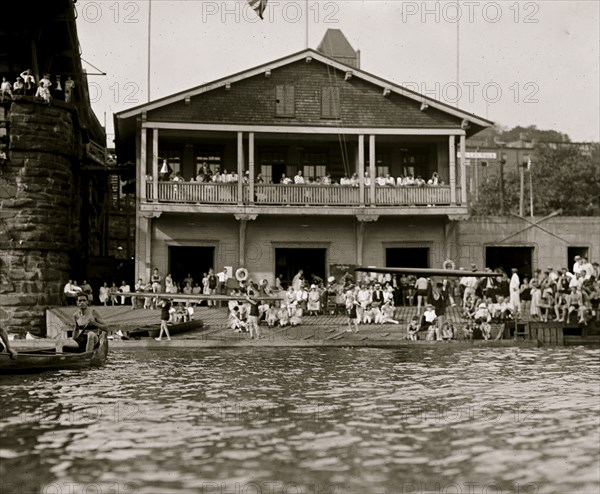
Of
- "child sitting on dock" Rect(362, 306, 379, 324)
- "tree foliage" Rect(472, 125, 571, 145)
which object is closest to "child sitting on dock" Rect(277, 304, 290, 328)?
"child sitting on dock" Rect(362, 306, 379, 324)

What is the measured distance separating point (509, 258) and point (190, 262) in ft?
50.0

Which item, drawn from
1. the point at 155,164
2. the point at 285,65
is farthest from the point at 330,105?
the point at 155,164

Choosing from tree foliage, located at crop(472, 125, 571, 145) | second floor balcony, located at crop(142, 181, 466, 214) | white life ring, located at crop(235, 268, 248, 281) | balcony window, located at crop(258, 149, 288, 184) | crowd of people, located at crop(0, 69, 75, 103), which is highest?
tree foliage, located at crop(472, 125, 571, 145)

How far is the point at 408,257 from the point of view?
35156 mm

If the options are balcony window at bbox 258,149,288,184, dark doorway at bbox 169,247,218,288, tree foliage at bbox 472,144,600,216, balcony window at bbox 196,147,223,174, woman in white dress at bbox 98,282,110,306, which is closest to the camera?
woman in white dress at bbox 98,282,110,306

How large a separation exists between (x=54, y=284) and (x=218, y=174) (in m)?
7.72

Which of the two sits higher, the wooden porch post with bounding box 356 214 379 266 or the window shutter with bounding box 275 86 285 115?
the window shutter with bounding box 275 86 285 115

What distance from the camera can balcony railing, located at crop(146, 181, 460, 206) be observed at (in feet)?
105

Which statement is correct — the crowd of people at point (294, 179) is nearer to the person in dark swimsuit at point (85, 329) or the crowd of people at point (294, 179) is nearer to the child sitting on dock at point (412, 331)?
the child sitting on dock at point (412, 331)

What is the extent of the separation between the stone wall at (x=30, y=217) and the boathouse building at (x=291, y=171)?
3.44 meters

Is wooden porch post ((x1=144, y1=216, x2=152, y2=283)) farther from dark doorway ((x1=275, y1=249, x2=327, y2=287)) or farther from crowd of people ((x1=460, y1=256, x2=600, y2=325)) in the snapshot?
crowd of people ((x1=460, y1=256, x2=600, y2=325))

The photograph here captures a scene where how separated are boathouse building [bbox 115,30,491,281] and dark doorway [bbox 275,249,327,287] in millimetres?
52

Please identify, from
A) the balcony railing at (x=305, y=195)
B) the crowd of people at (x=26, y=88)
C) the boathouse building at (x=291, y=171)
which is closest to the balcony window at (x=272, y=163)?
the boathouse building at (x=291, y=171)

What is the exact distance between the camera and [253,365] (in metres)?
20.2
